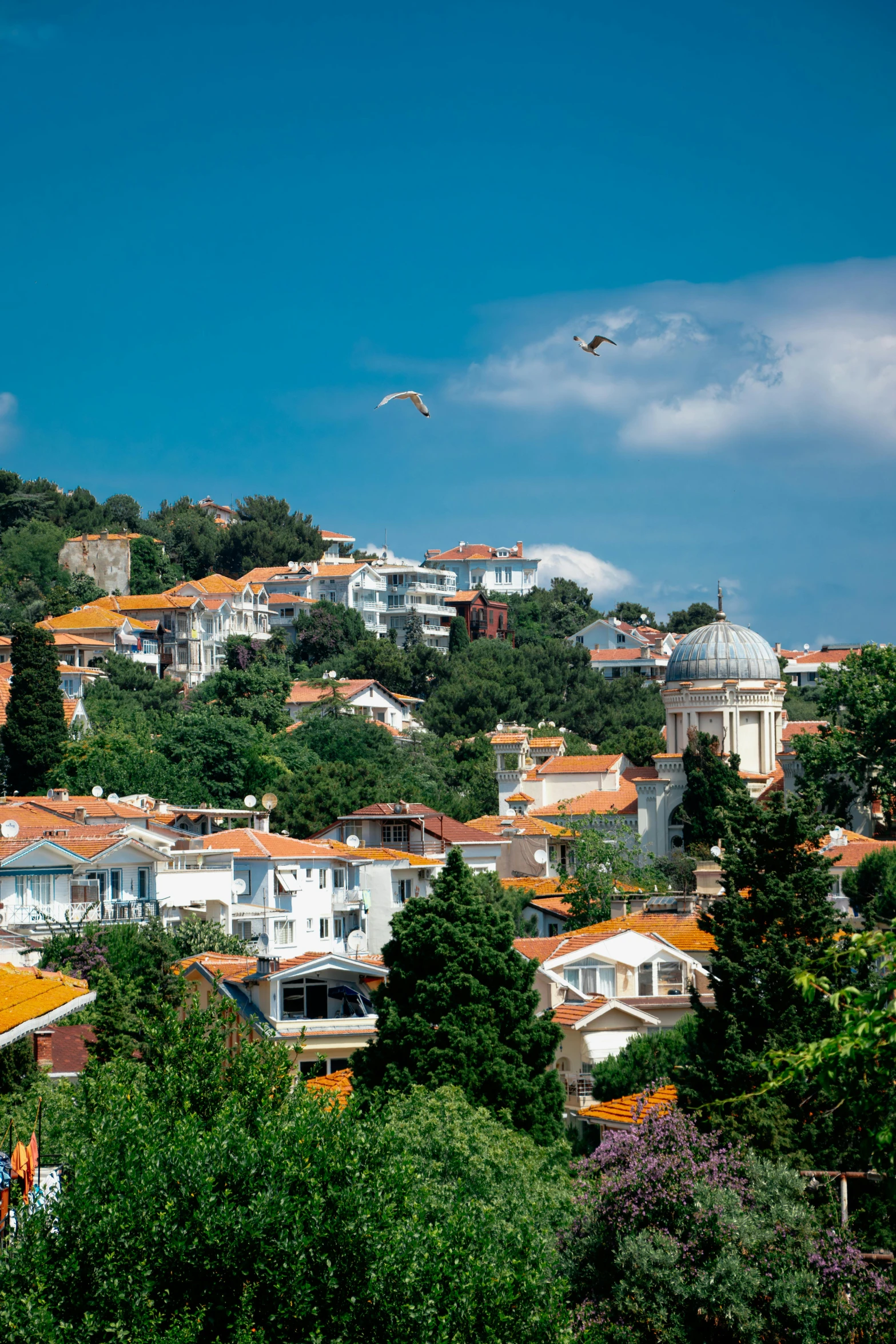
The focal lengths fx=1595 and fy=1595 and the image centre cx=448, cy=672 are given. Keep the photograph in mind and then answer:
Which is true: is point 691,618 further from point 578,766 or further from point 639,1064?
point 639,1064

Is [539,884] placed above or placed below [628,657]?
below

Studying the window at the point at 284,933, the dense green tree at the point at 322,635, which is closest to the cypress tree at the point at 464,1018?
the window at the point at 284,933

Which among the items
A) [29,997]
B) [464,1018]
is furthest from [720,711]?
[29,997]

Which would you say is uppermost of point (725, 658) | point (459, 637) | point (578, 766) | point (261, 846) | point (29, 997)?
point (459, 637)

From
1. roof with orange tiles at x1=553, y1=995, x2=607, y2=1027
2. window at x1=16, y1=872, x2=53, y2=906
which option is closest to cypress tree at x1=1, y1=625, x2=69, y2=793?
window at x1=16, y1=872, x2=53, y2=906

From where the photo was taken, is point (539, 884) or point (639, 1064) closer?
point (639, 1064)

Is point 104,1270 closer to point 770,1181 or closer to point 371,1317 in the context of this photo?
point 371,1317

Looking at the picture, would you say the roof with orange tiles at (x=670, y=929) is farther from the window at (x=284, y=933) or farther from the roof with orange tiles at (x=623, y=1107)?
the window at (x=284, y=933)
